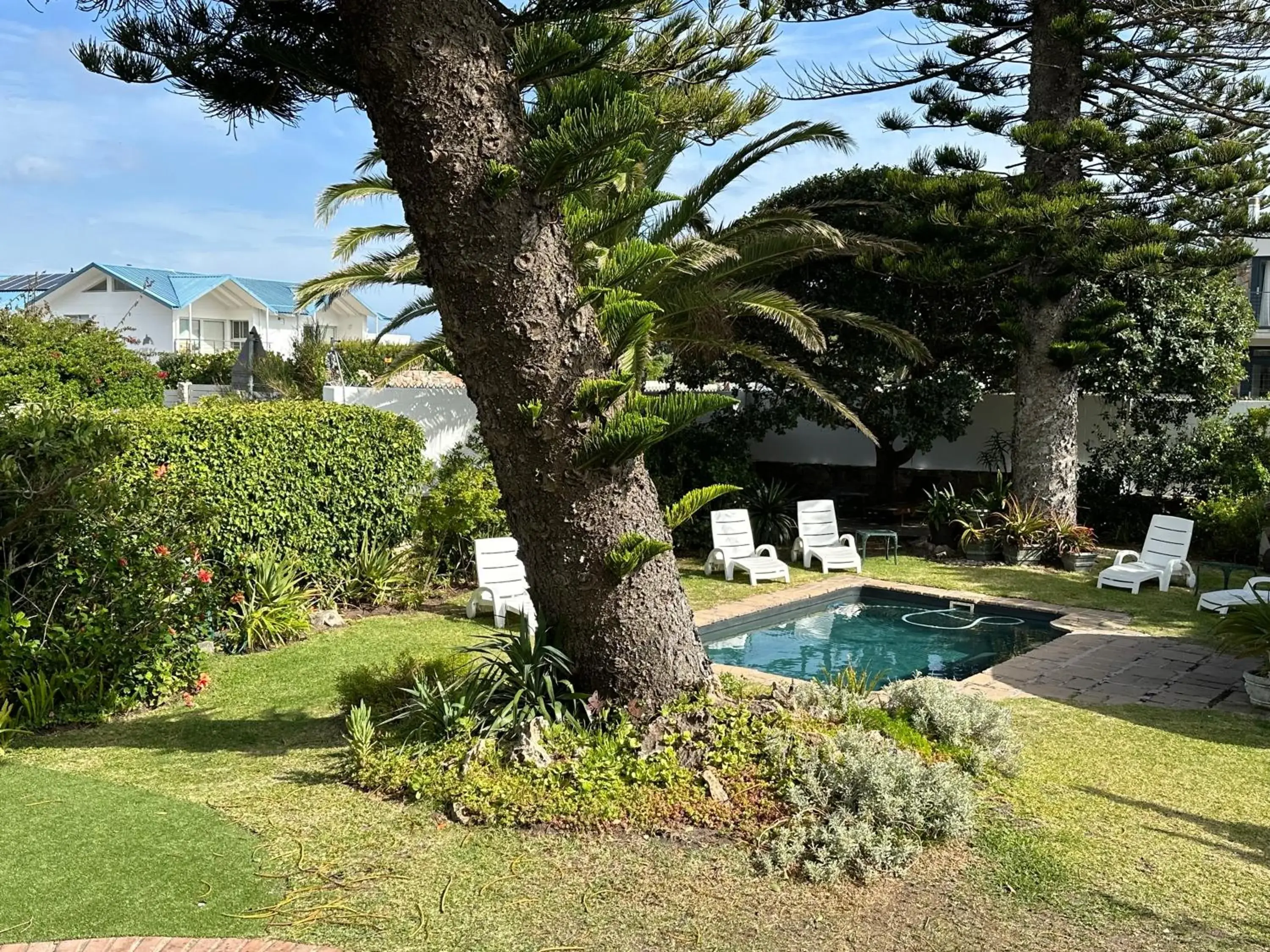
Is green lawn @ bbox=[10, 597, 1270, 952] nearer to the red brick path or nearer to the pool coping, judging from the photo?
the red brick path

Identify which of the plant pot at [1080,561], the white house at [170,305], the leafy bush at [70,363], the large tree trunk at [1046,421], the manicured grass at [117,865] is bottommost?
the manicured grass at [117,865]

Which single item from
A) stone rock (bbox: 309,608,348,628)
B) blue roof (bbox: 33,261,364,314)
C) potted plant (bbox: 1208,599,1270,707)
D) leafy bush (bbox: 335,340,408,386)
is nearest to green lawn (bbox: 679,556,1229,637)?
potted plant (bbox: 1208,599,1270,707)

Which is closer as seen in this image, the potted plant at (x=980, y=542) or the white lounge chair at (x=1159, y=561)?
the white lounge chair at (x=1159, y=561)

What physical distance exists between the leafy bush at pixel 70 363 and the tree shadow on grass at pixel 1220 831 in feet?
40.2

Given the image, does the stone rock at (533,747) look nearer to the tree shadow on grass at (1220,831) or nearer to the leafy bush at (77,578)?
the tree shadow on grass at (1220,831)

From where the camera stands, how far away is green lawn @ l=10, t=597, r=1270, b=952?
3.70 m

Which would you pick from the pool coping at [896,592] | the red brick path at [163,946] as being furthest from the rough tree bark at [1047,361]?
the red brick path at [163,946]

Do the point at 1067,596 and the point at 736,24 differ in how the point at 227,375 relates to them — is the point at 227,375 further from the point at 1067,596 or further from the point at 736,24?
the point at 1067,596

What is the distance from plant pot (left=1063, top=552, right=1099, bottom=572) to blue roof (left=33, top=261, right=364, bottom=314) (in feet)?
105

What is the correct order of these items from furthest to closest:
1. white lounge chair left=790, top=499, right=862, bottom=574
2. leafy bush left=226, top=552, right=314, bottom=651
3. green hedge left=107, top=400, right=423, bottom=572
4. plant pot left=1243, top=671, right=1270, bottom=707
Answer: white lounge chair left=790, top=499, right=862, bottom=574
leafy bush left=226, top=552, right=314, bottom=651
green hedge left=107, top=400, right=423, bottom=572
plant pot left=1243, top=671, right=1270, bottom=707

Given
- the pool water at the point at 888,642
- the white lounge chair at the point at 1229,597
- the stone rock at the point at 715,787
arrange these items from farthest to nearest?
the white lounge chair at the point at 1229,597 < the pool water at the point at 888,642 < the stone rock at the point at 715,787

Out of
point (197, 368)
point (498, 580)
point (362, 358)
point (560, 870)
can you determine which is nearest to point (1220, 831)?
point (560, 870)

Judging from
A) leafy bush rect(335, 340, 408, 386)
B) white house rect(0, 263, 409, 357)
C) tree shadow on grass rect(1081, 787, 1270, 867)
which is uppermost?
white house rect(0, 263, 409, 357)

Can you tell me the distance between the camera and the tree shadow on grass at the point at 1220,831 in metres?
4.48
